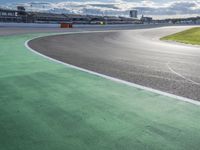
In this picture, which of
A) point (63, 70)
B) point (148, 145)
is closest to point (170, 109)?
point (148, 145)

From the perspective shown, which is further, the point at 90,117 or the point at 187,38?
the point at 187,38

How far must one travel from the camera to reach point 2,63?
9.48m

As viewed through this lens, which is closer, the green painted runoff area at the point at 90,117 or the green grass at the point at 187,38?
the green painted runoff area at the point at 90,117

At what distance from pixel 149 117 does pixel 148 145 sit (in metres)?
1.05

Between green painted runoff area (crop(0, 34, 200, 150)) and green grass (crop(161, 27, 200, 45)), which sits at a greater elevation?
green grass (crop(161, 27, 200, 45))

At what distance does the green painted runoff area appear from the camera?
3.54 metres

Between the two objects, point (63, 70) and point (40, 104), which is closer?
point (40, 104)

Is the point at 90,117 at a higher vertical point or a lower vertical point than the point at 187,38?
lower

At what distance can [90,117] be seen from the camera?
4457 millimetres

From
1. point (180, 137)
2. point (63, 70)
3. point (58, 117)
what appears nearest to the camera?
point (180, 137)

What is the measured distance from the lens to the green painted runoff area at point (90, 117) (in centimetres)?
354

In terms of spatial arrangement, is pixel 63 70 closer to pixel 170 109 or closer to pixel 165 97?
pixel 165 97

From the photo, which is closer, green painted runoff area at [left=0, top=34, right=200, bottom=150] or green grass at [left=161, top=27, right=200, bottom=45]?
green painted runoff area at [left=0, top=34, right=200, bottom=150]

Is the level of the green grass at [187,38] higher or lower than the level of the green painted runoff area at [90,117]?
higher
